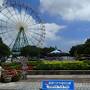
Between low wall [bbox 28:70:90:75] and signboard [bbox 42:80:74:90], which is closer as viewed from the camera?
signboard [bbox 42:80:74:90]

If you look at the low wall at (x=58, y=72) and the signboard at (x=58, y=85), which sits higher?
the low wall at (x=58, y=72)

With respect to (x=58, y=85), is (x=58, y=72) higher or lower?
higher

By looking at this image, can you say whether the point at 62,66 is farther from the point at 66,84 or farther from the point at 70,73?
the point at 66,84

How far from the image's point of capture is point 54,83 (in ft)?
38.8

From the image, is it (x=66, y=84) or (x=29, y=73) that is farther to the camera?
(x=29, y=73)

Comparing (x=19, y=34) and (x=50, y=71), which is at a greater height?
(x=19, y=34)

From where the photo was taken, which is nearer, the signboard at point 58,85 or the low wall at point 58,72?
the signboard at point 58,85

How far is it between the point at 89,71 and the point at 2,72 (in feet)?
26.0

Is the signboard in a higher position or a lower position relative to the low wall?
lower

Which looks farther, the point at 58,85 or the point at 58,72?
the point at 58,72

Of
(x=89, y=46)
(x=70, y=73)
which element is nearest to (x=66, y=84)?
(x=70, y=73)

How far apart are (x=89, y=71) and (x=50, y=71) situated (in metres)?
2.83

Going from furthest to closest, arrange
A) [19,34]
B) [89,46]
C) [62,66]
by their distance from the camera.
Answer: [89,46] < [19,34] < [62,66]

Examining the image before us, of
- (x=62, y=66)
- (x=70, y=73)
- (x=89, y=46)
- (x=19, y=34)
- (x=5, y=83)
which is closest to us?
(x=5, y=83)
